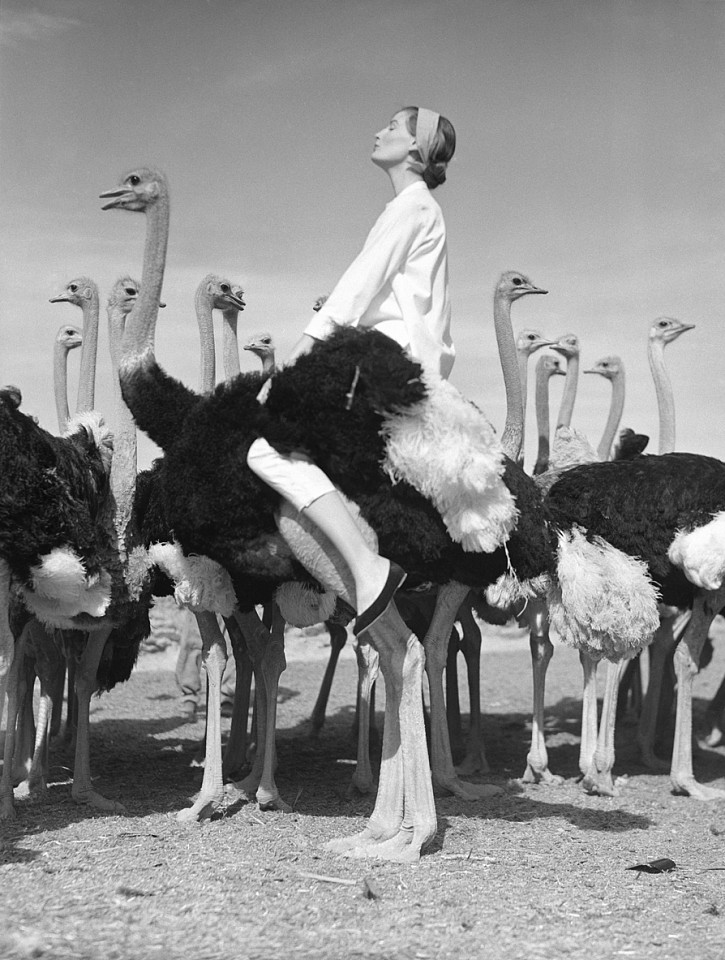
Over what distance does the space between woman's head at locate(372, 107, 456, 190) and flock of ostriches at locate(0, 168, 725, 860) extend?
2.99ft

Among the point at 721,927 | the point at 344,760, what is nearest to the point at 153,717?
the point at 344,760

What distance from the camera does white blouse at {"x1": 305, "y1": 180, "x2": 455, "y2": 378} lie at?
4.98 m

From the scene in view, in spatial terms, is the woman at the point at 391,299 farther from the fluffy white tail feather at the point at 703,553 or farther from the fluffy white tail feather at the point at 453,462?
the fluffy white tail feather at the point at 703,553

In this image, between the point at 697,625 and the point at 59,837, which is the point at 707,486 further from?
the point at 59,837

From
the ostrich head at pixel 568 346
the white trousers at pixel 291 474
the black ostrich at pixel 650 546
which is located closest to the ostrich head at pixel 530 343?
the ostrich head at pixel 568 346

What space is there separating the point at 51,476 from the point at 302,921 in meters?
2.13

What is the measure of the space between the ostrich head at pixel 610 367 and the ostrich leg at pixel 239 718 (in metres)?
5.39

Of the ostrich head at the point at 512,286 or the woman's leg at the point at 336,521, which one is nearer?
the woman's leg at the point at 336,521

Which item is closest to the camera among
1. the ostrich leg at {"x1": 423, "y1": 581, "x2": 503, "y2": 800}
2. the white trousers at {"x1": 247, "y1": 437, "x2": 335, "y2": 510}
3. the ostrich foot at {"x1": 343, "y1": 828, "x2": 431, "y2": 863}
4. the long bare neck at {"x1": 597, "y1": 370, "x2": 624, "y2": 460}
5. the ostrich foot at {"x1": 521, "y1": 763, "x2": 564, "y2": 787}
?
the white trousers at {"x1": 247, "y1": 437, "x2": 335, "y2": 510}

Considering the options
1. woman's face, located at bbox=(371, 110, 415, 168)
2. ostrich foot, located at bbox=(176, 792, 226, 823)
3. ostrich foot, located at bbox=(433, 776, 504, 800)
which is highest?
woman's face, located at bbox=(371, 110, 415, 168)

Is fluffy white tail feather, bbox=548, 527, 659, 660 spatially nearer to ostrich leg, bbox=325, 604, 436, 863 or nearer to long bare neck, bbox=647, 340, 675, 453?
ostrich leg, bbox=325, 604, 436, 863

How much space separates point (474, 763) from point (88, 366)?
335 centimetres

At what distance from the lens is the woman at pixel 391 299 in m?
4.70

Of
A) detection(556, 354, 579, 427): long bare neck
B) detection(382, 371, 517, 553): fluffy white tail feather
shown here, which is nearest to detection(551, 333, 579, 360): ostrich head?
detection(556, 354, 579, 427): long bare neck
